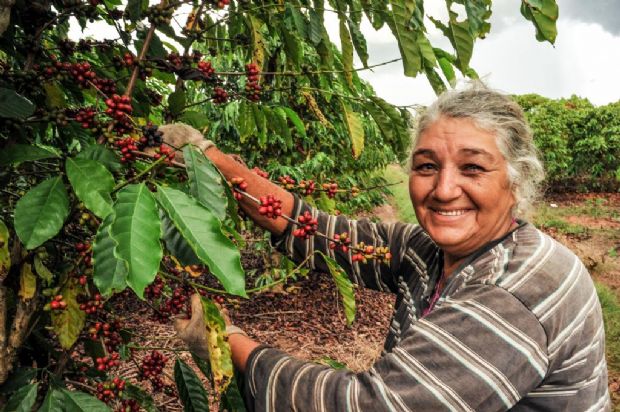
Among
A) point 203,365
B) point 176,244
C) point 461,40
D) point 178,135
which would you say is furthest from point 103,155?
point 461,40

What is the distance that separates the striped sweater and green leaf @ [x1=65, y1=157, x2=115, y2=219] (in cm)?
67

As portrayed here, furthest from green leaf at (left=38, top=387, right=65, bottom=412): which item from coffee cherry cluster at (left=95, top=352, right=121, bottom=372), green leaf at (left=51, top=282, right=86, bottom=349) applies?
coffee cherry cluster at (left=95, top=352, right=121, bottom=372)

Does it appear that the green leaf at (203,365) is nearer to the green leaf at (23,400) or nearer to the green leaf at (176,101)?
the green leaf at (23,400)

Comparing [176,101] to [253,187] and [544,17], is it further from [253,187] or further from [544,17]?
[544,17]

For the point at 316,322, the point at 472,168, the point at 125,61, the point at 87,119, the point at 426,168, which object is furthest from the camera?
the point at 316,322

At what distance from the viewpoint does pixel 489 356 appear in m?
1.11

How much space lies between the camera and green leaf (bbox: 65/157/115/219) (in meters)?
0.93

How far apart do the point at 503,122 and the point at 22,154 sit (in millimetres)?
1294

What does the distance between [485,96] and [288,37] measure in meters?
0.72

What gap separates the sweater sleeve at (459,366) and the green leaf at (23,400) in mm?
696

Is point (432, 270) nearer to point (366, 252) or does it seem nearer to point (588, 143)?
point (366, 252)

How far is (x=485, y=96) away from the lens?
1.44 m

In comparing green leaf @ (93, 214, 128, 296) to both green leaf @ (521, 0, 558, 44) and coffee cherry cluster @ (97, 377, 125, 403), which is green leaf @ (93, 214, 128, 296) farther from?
green leaf @ (521, 0, 558, 44)

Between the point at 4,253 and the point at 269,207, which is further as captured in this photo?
the point at 269,207
